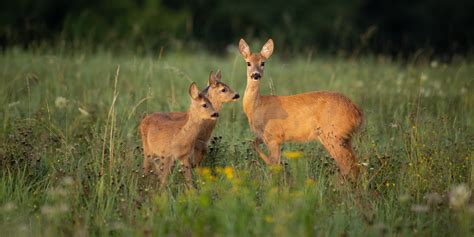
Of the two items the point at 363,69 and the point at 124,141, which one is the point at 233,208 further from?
the point at 363,69

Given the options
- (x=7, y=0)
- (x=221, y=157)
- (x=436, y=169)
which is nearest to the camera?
(x=436, y=169)

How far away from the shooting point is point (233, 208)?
5.25 m

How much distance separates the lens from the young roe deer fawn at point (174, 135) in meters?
6.95

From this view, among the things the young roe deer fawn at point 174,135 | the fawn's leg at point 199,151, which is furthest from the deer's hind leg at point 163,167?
the fawn's leg at point 199,151

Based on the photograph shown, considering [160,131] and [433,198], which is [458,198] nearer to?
[433,198]

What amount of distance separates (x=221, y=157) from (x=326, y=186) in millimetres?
1112

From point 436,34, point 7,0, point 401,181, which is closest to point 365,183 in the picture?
point 401,181

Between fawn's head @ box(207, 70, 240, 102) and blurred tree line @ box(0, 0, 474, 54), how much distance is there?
519 inches

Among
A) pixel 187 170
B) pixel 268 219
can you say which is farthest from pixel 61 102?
pixel 268 219

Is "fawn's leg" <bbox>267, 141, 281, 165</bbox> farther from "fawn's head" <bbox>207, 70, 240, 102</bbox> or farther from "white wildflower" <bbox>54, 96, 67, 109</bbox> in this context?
"white wildflower" <bbox>54, 96, 67, 109</bbox>

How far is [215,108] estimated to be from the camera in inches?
296

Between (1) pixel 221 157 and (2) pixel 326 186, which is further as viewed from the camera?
(1) pixel 221 157

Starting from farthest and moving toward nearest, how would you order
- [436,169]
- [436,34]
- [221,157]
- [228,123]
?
[436,34] → [228,123] → [221,157] → [436,169]

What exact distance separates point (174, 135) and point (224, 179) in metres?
0.85
